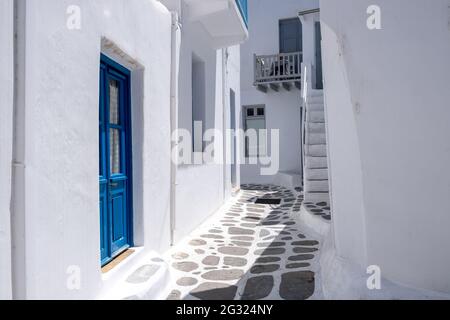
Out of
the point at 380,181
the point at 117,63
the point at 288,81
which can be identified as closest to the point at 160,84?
the point at 117,63

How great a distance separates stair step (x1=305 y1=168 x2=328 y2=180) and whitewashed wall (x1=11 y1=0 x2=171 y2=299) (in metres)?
4.37

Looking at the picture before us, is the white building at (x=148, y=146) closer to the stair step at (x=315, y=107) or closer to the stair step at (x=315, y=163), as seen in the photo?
the stair step at (x=315, y=163)

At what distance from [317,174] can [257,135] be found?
7.43 meters

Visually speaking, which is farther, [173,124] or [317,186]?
[317,186]

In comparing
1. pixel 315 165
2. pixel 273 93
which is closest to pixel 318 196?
pixel 315 165

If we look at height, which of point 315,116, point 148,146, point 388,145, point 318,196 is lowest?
point 318,196

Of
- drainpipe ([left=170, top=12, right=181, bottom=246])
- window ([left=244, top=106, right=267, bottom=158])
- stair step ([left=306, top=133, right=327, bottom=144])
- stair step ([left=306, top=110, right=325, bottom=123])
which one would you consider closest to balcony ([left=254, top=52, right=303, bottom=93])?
window ([left=244, top=106, right=267, bottom=158])

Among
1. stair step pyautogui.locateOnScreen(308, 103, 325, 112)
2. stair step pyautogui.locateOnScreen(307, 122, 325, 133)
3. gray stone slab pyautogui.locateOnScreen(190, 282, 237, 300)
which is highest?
stair step pyautogui.locateOnScreen(308, 103, 325, 112)

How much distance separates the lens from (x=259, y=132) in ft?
47.3

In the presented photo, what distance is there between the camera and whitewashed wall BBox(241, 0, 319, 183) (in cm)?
1388

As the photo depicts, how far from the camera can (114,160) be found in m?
3.89

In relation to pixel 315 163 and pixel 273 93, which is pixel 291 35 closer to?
pixel 273 93

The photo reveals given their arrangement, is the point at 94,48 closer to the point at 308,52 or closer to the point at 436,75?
the point at 436,75

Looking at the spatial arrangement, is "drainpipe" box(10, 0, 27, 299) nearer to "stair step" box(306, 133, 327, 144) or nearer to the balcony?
"stair step" box(306, 133, 327, 144)
